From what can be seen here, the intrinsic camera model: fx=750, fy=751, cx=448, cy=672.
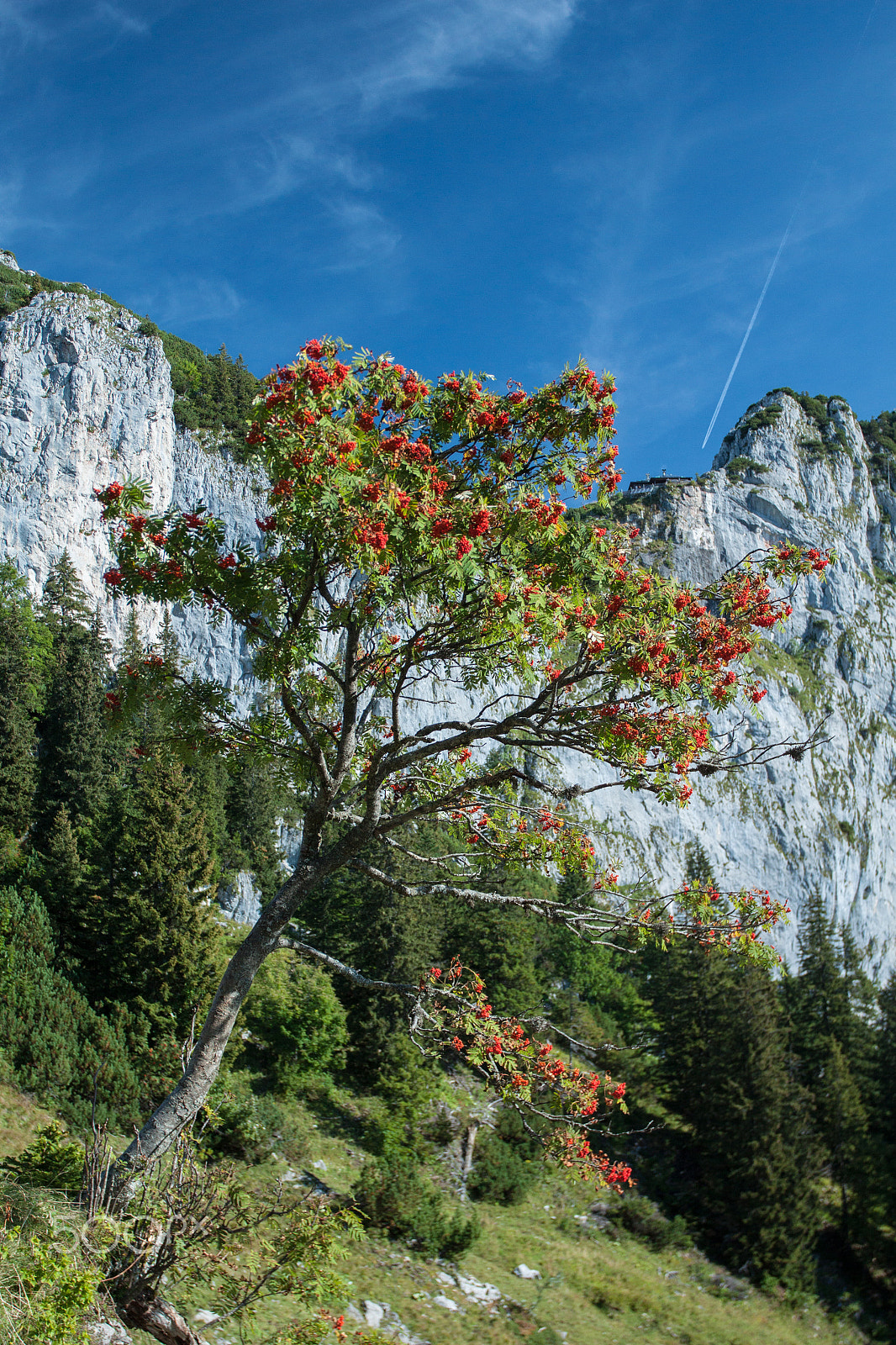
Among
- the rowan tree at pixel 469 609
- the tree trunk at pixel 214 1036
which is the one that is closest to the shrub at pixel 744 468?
the rowan tree at pixel 469 609

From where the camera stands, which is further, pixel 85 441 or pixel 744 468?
pixel 744 468

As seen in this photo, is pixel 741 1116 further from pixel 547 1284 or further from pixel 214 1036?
pixel 214 1036

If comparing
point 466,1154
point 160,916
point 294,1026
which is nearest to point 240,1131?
point 294,1026

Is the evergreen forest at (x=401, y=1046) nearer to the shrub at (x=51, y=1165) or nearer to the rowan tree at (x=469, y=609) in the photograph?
the shrub at (x=51, y=1165)

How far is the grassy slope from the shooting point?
15531 mm

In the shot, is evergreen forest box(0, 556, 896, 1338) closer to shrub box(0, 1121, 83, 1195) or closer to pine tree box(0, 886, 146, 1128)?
pine tree box(0, 886, 146, 1128)

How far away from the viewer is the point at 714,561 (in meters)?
104

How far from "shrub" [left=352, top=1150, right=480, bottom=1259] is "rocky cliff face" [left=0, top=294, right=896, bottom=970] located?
1944 inches

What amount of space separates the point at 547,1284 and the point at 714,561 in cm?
9671

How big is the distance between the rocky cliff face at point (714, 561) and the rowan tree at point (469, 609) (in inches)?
2339

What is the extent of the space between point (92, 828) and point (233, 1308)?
32.5 metres

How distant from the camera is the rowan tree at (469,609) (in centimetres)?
574

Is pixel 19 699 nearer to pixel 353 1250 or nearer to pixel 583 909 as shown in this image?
pixel 353 1250

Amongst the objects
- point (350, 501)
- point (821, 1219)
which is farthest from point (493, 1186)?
point (350, 501)
